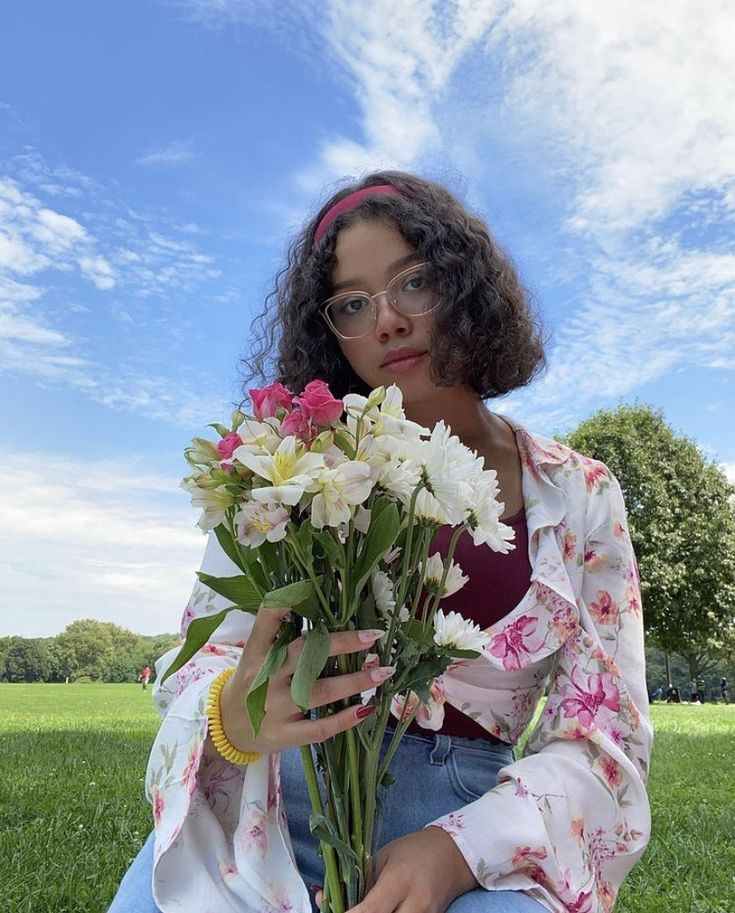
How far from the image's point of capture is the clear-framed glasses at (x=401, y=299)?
2.06m

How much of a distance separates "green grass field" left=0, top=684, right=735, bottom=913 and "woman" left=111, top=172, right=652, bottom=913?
7.15 ft

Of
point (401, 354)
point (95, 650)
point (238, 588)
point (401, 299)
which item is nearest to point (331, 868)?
point (238, 588)

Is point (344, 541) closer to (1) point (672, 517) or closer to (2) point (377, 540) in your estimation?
(2) point (377, 540)

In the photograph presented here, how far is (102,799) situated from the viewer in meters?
5.05

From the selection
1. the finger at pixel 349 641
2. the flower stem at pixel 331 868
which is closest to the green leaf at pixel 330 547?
the finger at pixel 349 641

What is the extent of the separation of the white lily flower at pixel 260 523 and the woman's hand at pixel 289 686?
0.12 meters

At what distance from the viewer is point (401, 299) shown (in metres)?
2.06

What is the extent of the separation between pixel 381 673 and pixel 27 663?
7270cm

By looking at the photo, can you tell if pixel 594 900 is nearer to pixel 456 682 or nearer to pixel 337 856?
pixel 456 682

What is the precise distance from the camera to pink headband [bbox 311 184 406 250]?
2.21 m

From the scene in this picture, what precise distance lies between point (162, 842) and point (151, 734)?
7821 millimetres

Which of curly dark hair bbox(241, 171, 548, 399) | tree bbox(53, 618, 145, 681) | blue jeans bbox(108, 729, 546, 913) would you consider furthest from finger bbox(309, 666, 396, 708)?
tree bbox(53, 618, 145, 681)

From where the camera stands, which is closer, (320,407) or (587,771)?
(320,407)

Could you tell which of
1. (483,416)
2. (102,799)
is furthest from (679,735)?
(483,416)
